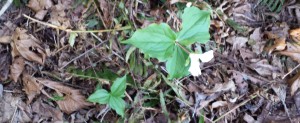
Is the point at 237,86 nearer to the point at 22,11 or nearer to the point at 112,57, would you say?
the point at 112,57

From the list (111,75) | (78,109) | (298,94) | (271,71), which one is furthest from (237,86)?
(78,109)

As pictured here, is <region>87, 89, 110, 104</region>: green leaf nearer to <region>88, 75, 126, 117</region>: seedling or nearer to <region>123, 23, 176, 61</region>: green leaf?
<region>88, 75, 126, 117</region>: seedling

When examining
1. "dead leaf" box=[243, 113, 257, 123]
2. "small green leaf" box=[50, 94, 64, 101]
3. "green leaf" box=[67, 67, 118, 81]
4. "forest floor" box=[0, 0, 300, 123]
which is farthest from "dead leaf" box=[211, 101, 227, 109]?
"small green leaf" box=[50, 94, 64, 101]

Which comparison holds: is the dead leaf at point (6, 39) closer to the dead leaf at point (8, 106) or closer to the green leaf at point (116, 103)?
the dead leaf at point (8, 106)

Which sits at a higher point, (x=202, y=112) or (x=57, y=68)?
(x=57, y=68)

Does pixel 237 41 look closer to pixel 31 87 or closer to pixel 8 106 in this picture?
pixel 31 87
